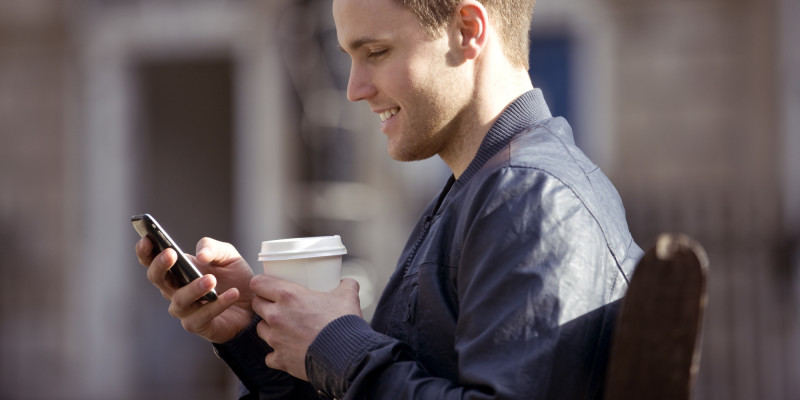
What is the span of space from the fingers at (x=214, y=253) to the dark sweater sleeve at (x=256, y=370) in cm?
16

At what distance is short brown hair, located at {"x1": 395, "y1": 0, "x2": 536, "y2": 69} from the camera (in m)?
1.92

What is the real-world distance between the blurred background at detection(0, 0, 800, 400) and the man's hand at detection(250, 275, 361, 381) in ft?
14.8

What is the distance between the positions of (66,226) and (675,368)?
721 cm

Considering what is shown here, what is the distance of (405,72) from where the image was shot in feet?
6.37

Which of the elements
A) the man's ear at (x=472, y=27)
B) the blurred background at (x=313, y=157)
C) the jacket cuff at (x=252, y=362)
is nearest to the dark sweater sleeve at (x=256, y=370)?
the jacket cuff at (x=252, y=362)

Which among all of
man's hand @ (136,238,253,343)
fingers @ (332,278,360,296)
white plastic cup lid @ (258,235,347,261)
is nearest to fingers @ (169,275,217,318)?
man's hand @ (136,238,253,343)

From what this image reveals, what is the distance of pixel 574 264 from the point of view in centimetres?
159

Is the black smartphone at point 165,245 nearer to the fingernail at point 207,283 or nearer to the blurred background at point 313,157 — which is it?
the fingernail at point 207,283

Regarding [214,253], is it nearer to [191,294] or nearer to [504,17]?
[191,294]

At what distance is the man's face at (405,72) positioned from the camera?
1.93 meters

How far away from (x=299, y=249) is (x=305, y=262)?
3 cm

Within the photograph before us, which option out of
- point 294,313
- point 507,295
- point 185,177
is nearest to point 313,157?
point 185,177

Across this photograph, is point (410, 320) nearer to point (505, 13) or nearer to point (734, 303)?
point (505, 13)

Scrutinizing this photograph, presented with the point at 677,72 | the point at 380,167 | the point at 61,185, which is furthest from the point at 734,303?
the point at 61,185
